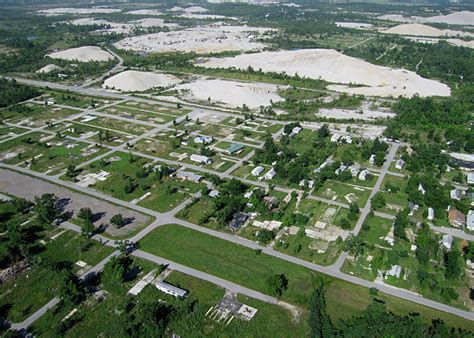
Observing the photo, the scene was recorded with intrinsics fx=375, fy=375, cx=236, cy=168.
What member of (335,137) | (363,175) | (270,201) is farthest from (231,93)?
(270,201)

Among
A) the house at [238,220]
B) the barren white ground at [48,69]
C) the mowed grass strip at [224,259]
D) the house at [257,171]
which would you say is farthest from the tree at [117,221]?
the barren white ground at [48,69]

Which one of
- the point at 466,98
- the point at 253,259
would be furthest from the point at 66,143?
the point at 466,98

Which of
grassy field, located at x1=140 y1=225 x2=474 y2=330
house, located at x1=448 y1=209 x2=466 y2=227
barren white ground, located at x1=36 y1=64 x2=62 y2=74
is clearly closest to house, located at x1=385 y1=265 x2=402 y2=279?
grassy field, located at x1=140 y1=225 x2=474 y2=330

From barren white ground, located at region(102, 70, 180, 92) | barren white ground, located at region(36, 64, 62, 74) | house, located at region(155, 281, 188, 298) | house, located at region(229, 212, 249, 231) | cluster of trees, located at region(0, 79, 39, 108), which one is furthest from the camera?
barren white ground, located at region(36, 64, 62, 74)

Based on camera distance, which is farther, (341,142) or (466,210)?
(341,142)

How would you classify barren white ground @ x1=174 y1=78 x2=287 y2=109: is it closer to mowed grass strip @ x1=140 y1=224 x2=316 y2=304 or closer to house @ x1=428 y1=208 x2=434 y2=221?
house @ x1=428 y1=208 x2=434 y2=221

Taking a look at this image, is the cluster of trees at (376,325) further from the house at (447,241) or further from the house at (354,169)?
the house at (354,169)

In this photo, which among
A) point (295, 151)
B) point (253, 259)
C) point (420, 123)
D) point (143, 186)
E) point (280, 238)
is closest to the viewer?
point (253, 259)

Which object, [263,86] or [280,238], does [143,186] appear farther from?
[263,86]
